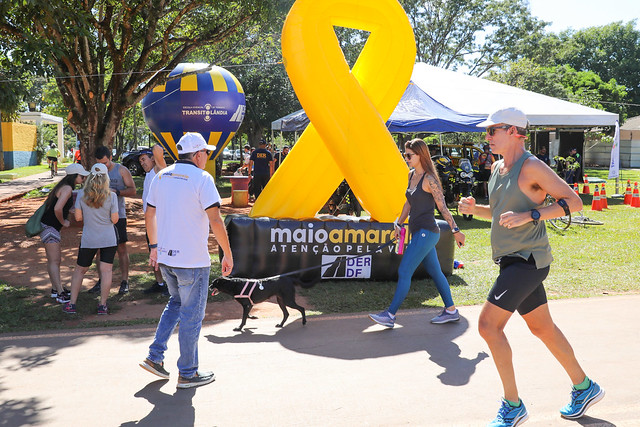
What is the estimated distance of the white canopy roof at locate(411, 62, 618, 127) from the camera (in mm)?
17047

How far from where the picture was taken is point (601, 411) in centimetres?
396

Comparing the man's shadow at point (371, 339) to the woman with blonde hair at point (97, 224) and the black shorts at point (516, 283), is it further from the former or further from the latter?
the woman with blonde hair at point (97, 224)

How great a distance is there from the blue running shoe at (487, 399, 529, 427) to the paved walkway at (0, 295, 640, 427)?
0.62 feet

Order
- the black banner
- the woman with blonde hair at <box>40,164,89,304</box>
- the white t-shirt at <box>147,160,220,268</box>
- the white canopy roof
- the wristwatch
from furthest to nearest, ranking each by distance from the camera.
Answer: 1. the white canopy roof
2. the black banner
3. the woman with blonde hair at <box>40,164,89,304</box>
4. the white t-shirt at <box>147,160,220,268</box>
5. the wristwatch

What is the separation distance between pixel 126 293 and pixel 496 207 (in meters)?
5.30

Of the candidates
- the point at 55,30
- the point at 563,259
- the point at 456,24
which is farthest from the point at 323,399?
the point at 456,24

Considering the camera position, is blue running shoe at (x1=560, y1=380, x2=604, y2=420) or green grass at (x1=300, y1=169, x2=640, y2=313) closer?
blue running shoe at (x1=560, y1=380, x2=604, y2=420)

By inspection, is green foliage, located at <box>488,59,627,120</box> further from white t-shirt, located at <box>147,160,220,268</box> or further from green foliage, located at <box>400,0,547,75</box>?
white t-shirt, located at <box>147,160,220,268</box>

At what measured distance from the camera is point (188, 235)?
433 cm

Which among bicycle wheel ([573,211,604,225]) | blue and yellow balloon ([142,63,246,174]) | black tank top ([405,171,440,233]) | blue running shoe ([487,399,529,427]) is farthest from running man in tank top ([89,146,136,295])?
→ bicycle wheel ([573,211,604,225])

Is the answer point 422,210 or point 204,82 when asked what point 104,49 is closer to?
point 204,82

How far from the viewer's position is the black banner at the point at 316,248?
25.3 feet

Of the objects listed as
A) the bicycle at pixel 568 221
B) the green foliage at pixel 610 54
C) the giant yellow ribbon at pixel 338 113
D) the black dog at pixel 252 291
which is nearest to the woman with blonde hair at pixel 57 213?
the black dog at pixel 252 291

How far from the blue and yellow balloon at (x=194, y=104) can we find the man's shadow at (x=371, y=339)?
12.2m
